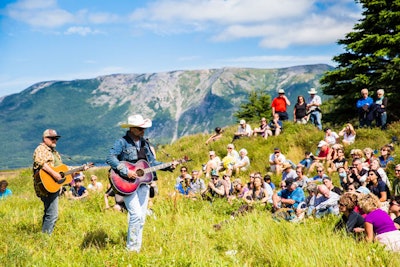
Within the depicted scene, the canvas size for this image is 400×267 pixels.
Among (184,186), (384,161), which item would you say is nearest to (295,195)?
(384,161)

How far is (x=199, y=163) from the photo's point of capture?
53.1 ft

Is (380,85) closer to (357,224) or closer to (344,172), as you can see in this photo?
(344,172)

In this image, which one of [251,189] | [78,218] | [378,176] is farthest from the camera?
[251,189]

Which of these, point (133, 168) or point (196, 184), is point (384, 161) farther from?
point (133, 168)

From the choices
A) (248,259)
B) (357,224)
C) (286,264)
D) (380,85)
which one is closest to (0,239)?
(248,259)

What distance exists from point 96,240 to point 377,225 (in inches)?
170

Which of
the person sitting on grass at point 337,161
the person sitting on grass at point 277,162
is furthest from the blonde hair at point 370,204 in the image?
the person sitting on grass at point 277,162

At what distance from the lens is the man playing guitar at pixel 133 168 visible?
5.48 meters

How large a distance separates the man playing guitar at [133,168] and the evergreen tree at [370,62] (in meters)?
13.2

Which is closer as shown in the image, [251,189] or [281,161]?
[251,189]

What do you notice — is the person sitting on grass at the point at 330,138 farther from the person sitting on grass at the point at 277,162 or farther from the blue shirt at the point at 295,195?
the blue shirt at the point at 295,195

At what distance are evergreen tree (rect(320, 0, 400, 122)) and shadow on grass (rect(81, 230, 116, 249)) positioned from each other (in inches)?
528

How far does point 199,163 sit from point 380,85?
8.40 m

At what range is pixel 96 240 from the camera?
636 cm
